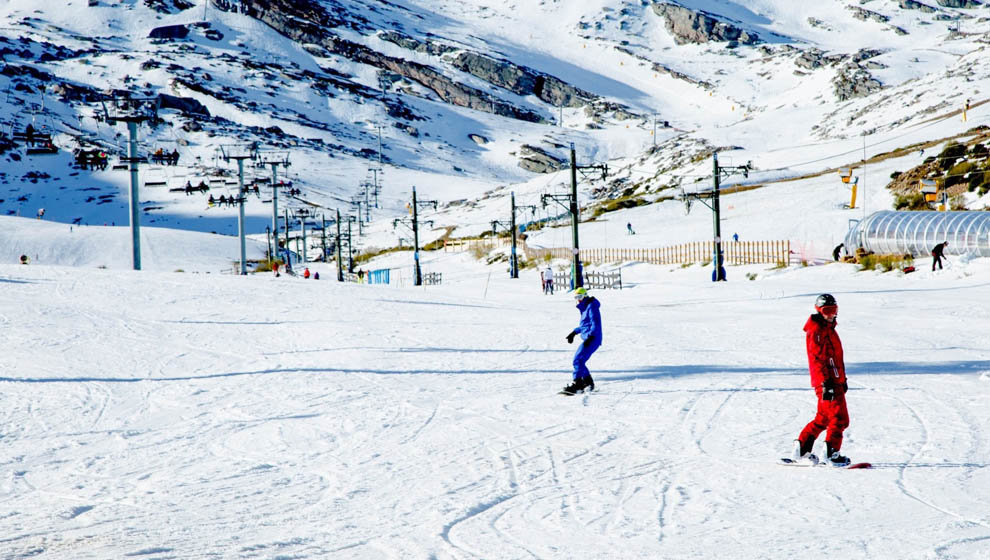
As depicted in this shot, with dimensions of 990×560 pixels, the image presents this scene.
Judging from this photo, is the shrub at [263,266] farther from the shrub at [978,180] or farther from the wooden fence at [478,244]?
the shrub at [978,180]

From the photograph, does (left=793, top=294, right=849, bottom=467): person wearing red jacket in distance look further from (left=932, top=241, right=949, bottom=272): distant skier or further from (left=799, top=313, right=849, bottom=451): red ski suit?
(left=932, top=241, right=949, bottom=272): distant skier

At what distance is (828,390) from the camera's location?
7250 millimetres

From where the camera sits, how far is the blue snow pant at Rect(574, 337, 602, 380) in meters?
11.8

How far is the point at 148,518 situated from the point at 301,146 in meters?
164

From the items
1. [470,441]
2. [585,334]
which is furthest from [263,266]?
[470,441]

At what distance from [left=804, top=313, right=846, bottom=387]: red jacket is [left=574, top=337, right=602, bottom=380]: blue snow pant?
15.1 feet

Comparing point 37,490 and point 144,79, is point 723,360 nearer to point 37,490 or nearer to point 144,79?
point 37,490

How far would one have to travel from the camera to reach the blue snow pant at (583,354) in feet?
38.6

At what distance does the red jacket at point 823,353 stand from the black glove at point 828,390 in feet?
0.12

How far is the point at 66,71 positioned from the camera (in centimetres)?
19012

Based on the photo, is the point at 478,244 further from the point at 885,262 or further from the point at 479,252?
the point at 885,262

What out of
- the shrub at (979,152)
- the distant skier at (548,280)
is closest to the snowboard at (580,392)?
the distant skier at (548,280)

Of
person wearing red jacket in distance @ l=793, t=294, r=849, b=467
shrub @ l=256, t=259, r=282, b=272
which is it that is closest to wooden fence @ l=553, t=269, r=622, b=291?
person wearing red jacket in distance @ l=793, t=294, r=849, b=467

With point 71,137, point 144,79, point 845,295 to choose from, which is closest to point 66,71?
point 144,79
